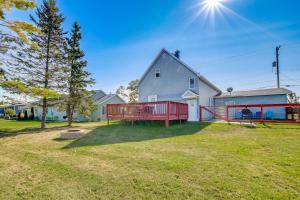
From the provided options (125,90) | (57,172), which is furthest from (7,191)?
(125,90)

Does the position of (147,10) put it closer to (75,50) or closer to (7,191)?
(75,50)

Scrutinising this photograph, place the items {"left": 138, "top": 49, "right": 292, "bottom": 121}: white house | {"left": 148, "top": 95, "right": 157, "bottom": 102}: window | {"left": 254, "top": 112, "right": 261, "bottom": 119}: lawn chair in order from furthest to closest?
{"left": 148, "top": 95, "right": 157, "bottom": 102}: window
{"left": 254, "top": 112, "right": 261, "bottom": 119}: lawn chair
{"left": 138, "top": 49, "right": 292, "bottom": 121}: white house

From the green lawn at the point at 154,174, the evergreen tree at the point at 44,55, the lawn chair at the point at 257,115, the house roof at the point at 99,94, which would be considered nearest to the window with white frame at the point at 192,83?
the lawn chair at the point at 257,115

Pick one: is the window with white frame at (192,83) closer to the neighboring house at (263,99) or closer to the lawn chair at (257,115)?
the neighboring house at (263,99)

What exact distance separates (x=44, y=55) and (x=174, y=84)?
1205 centimetres

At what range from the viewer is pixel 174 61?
56.5 feet

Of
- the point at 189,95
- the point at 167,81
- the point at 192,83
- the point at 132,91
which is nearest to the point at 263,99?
the point at 192,83

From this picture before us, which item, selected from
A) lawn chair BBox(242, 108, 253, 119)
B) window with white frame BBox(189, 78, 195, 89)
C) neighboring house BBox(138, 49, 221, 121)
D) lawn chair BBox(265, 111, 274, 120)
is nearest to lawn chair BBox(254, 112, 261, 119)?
lawn chair BBox(265, 111, 274, 120)

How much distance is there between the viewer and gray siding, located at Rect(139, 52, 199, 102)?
16.7 m

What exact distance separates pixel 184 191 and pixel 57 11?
1712cm

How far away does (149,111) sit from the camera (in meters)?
12.4

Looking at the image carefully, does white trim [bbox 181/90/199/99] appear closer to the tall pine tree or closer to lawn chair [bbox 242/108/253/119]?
lawn chair [bbox 242/108/253/119]

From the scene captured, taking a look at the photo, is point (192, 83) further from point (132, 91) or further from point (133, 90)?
point (132, 91)

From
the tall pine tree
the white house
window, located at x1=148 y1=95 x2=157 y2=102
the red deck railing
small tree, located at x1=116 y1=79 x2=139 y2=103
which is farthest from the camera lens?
small tree, located at x1=116 y1=79 x2=139 y2=103
